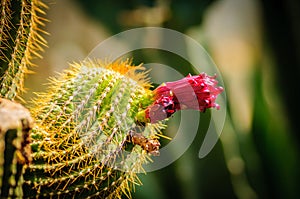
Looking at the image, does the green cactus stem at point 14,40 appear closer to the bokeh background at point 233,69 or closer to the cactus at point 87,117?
the cactus at point 87,117

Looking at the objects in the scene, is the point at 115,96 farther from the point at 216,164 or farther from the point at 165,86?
the point at 216,164

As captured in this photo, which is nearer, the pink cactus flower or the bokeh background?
the pink cactus flower

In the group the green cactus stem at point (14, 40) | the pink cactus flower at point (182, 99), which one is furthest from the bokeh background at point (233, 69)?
the pink cactus flower at point (182, 99)

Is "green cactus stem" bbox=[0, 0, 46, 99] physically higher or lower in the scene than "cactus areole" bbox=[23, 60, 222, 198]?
higher

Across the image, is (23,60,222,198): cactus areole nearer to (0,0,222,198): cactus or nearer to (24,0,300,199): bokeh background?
(0,0,222,198): cactus

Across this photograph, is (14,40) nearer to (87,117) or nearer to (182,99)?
(87,117)

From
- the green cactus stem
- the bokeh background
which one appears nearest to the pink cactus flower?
the green cactus stem
